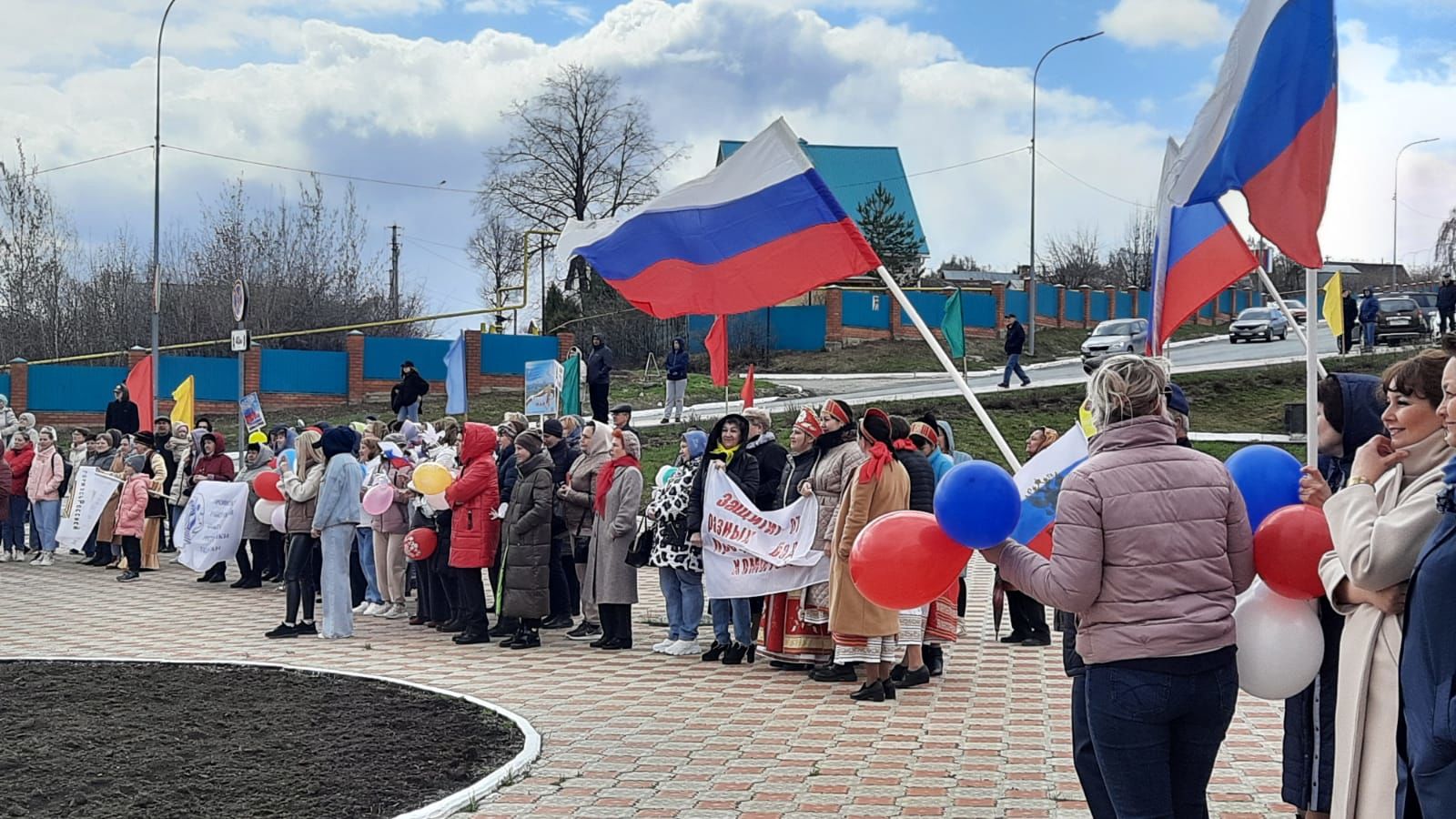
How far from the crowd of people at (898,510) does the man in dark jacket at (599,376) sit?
10.3 metres

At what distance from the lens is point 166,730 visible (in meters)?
8.23

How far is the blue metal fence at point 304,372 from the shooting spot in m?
39.6

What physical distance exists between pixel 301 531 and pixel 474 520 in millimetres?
1630

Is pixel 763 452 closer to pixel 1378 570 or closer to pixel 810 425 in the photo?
pixel 810 425

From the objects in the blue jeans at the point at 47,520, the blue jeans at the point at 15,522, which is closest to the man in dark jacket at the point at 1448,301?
the blue jeans at the point at 47,520

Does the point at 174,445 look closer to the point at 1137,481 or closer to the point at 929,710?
the point at 929,710

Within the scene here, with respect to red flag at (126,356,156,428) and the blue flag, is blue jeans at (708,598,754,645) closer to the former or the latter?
the blue flag

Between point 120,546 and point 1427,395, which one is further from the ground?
point 1427,395

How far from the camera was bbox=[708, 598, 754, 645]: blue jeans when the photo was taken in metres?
11.5

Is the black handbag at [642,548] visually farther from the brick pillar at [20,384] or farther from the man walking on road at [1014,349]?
the brick pillar at [20,384]

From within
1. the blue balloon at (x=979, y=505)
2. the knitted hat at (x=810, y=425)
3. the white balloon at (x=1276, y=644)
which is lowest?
the white balloon at (x=1276, y=644)

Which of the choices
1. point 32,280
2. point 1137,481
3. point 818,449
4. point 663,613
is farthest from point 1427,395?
point 32,280

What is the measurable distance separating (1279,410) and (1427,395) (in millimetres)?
29308

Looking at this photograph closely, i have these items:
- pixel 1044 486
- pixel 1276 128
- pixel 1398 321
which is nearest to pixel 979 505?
pixel 1044 486
